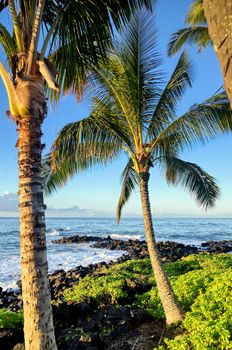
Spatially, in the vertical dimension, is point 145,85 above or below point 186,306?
above

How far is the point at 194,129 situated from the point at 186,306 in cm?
387

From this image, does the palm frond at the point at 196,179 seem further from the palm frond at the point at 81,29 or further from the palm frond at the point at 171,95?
the palm frond at the point at 81,29

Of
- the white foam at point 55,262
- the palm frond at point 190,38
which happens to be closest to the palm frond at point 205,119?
the palm frond at point 190,38

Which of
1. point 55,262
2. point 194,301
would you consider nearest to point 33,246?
point 194,301

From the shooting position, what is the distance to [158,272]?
679 cm

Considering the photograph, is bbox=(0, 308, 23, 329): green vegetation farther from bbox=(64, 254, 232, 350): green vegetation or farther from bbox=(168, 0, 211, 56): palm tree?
bbox=(168, 0, 211, 56): palm tree

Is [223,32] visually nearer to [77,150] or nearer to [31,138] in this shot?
[31,138]

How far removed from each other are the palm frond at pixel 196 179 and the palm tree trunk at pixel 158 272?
1.27 m

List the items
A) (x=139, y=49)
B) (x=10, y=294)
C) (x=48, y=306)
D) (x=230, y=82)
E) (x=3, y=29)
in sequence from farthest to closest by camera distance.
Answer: (x=10, y=294) < (x=139, y=49) < (x=3, y=29) < (x=48, y=306) < (x=230, y=82)

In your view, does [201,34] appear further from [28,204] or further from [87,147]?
[28,204]

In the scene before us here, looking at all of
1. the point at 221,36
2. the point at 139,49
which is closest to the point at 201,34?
the point at 139,49

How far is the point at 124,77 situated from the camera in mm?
7223

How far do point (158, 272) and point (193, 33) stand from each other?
11.4 m

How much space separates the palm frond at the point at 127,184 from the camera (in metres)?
9.12
